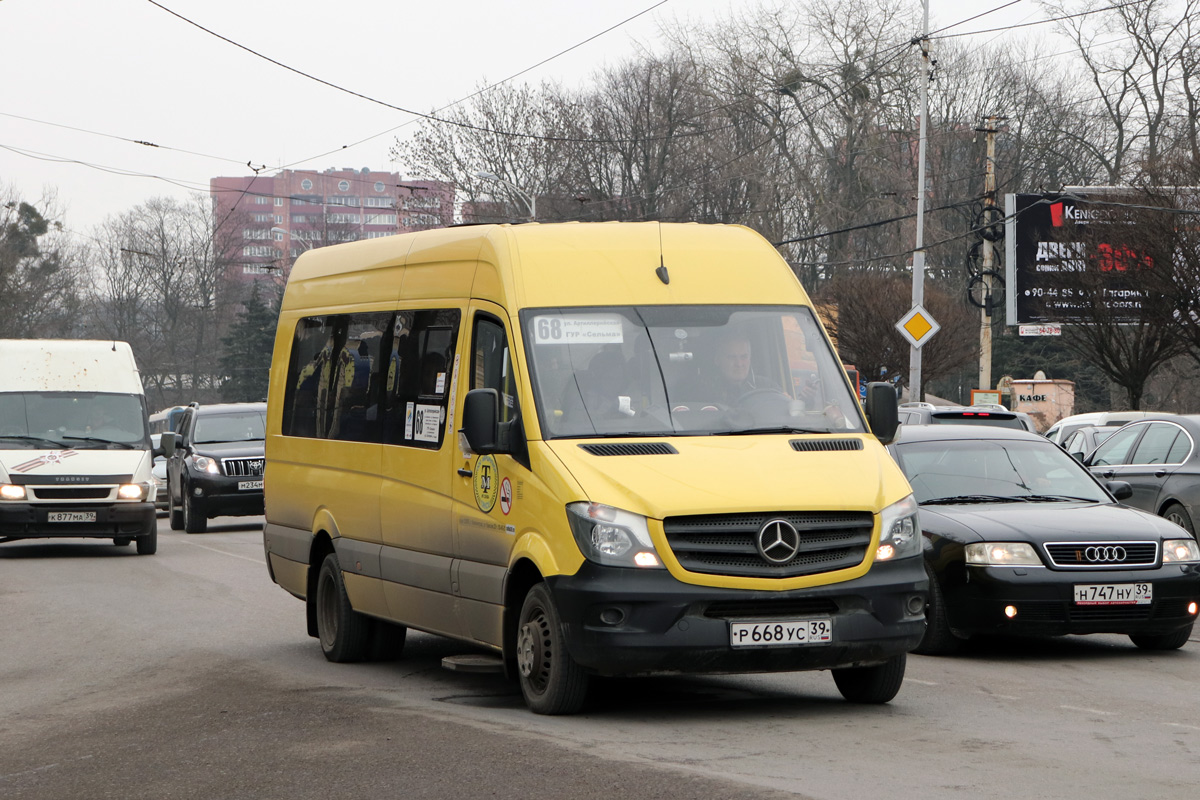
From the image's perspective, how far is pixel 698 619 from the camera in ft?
24.4

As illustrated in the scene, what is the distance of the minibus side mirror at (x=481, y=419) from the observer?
7.93 m

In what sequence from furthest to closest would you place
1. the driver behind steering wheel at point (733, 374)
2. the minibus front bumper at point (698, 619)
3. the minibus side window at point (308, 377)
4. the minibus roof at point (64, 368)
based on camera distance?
the minibus roof at point (64, 368), the minibus side window at point (308, 377), the driver behind steering wheel at point (733, 374), the minibus front bumper at point (698, 619)

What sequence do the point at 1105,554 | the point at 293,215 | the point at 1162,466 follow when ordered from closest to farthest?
the point at 1105,554
the point at 1162,466
the point at 293,215

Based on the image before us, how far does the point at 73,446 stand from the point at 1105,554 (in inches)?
562

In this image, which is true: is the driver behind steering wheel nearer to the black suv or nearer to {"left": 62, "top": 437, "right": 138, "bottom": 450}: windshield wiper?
{"left": 62, "top": 437, "right": 138, "bottom": 450}: windshield wiper

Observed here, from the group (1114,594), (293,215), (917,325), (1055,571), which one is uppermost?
(293,215)

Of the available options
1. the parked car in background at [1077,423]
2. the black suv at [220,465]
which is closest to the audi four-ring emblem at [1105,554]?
the parked car in background at [1077,423]

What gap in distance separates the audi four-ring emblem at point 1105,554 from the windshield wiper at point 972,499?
1009mm

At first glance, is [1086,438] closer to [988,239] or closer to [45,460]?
[45,460]

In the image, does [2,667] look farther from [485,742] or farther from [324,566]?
[485,742]

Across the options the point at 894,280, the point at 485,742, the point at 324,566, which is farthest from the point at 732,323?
the point at 894,280

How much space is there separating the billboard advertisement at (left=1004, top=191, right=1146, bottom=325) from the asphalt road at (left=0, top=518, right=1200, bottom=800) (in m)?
23.9

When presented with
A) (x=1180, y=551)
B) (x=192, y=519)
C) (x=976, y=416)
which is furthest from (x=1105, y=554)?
(x=192, y=519)

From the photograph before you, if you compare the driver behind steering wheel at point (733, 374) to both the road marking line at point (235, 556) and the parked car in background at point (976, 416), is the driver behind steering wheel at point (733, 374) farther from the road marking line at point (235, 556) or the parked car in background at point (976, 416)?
the road marking line at point (235, 556)
